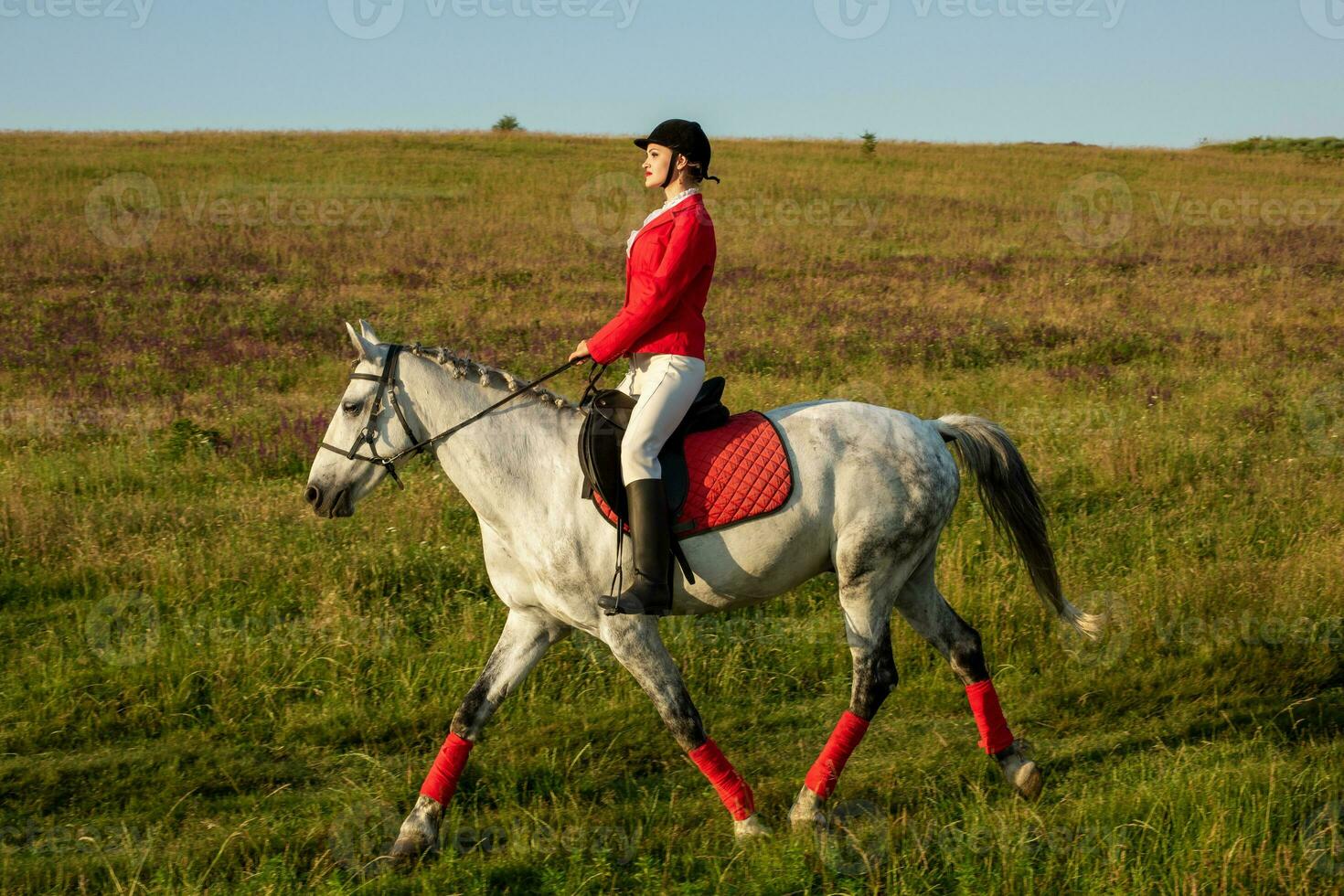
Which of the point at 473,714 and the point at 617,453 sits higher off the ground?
the point at 617,453

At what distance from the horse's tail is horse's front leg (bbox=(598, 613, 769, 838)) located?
1.94 m

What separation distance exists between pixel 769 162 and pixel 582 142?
11.8m

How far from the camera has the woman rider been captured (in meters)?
4.73

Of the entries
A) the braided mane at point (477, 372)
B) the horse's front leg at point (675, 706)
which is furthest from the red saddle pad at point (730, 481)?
the braided mane at point (477, 372)

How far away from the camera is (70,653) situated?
253 inches

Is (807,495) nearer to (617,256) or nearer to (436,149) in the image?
(617,256)

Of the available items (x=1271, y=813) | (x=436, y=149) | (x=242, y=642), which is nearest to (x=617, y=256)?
(x=242, y=642)
